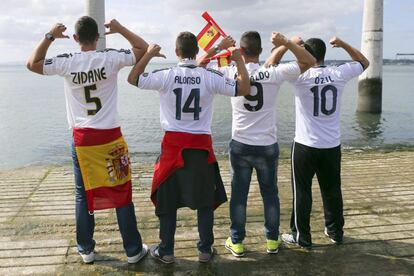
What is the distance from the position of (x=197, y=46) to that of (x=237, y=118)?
867 mm

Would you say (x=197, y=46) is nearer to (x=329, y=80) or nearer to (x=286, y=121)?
(x=329, y=80)

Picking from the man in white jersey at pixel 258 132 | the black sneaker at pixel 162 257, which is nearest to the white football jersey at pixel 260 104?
the man in white jersey at pixel 258 132

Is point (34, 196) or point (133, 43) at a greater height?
point (133, 43)

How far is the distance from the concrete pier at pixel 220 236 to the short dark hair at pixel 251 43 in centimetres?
210

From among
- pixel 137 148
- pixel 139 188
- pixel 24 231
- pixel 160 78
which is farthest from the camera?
pixel 137 148

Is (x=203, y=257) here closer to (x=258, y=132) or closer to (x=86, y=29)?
(x=258, y=132)

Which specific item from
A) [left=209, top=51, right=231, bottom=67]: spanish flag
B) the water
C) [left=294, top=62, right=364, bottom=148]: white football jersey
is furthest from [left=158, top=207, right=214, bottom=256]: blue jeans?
the water

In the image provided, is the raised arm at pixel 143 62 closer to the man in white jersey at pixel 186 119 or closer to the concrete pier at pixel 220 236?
the man in white jersey at pixel 186 119

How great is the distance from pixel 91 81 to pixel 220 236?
2.30 m

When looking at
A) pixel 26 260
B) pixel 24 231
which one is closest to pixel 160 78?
pixel 26 260

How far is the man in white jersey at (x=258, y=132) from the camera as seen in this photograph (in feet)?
13.1

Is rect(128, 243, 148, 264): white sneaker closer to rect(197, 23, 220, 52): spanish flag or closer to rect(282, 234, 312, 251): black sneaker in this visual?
rect(282, 234, 312, 251): black sneaker

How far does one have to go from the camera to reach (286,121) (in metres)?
19.8

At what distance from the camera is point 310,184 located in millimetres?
4398
